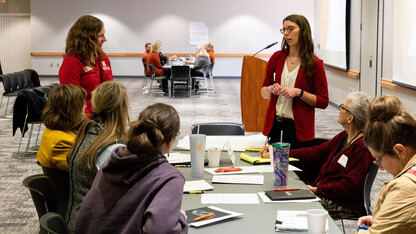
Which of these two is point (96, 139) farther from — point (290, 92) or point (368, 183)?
point (290, 92)

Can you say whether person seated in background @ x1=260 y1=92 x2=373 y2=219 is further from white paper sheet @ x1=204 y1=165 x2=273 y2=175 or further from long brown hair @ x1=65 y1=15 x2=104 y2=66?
long brown hair @ x1=65 y1=15 x2=104 y2=66

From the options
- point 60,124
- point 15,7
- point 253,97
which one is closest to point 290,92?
point 60,124

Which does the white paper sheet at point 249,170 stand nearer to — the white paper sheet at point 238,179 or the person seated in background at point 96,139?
the white paper sheet at point 238,179

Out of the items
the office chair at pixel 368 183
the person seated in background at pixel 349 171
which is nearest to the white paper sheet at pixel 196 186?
the person seated in background at pixel 349 171

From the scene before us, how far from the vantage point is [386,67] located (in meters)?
7.82

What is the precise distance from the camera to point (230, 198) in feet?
8.73

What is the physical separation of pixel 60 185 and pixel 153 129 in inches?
52.1

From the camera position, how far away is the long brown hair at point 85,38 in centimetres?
395

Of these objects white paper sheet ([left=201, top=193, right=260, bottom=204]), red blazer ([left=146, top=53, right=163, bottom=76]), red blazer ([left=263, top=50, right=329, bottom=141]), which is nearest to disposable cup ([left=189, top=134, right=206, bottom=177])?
white paper sheet ([left=201, top=193, right=260, bottom=204])

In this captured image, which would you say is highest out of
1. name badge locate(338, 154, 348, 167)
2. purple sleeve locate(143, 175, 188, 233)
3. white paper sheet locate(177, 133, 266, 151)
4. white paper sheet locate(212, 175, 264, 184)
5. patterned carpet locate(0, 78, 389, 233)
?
purple sleeve locate(143, 175, 188, 233)

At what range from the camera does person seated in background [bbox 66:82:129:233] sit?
2566 mm

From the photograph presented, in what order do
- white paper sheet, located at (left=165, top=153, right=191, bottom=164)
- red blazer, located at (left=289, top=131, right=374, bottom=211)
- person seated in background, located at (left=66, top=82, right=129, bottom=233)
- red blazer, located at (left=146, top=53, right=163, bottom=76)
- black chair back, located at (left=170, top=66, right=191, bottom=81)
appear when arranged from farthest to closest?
1. red blazer, located at (left=146, top=53, right=163, bottom=76)
2. black chair back, located at (left=170, top=66, right=191, bottom=81)
3. white paper sheet, located at (left=165, top=153, right=191, bottom=164)
4. red blazer, located at (left=289, top=131, right=374, bottom=211)
5. person seated in background, located at (left=66, top=82, right=129, bottom=233)

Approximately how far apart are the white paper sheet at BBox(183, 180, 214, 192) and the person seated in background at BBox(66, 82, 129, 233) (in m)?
0.41

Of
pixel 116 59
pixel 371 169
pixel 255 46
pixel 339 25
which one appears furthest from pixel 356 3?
pixel 116 59
